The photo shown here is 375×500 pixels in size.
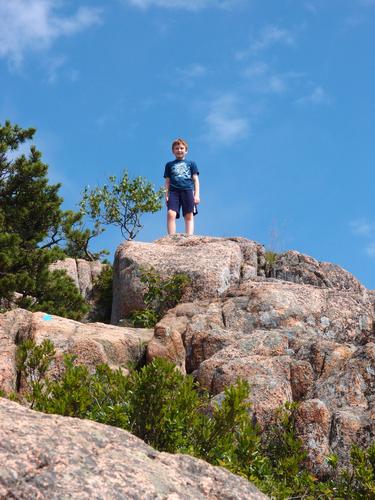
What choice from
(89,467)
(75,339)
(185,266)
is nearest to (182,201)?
(185,266)

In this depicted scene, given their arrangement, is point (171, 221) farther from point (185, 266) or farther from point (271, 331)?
point (271, 331)

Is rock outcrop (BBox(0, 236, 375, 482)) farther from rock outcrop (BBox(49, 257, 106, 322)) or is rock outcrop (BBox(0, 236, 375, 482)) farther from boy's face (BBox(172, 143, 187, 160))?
rock outcrop (BBox(49, 257, 106, 322))

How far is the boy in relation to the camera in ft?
69.0

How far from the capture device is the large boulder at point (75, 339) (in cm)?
1177

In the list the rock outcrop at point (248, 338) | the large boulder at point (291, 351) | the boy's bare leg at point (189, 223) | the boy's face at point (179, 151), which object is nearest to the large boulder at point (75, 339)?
the rock outcrop at point (248, 338)

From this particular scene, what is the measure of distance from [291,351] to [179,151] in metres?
9.27

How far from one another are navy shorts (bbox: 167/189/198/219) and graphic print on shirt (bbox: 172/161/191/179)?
42 centimetres

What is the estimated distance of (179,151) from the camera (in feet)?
68.3

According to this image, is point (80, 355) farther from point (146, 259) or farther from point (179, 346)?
point (146, 259)

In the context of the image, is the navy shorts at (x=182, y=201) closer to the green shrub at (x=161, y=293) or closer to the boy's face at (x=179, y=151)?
the boy's face at (x=179, y=151)

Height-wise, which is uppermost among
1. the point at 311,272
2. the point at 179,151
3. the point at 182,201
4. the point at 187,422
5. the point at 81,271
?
the point at 179,151

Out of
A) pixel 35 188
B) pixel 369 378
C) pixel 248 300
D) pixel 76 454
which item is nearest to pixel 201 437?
pixel 76 454

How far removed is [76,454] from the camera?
A: 187 inches

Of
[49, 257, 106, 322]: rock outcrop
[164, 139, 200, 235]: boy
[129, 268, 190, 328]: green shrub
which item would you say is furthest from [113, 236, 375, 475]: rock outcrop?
[49, 257, 106, 322]: rock outcrop
